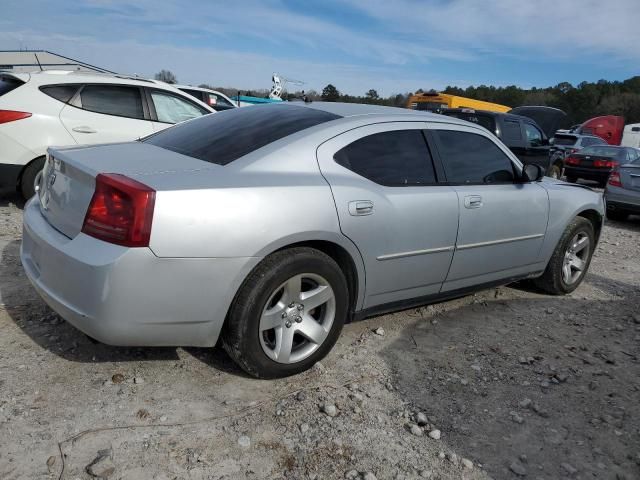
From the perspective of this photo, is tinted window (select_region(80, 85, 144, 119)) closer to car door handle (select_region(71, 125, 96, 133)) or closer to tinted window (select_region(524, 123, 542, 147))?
car door handle (select_region(71, 125, 96, 133))

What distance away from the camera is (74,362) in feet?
9.51

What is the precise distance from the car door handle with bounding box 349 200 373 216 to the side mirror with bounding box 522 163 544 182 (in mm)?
1724

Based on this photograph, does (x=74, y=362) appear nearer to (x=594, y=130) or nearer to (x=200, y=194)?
(x=200, y=194)

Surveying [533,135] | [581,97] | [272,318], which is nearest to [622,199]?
[533,135]

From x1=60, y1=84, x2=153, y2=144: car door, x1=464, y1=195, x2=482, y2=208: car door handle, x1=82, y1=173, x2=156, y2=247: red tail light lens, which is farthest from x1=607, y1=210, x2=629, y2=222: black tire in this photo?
x1=82, y1=173, x2=156, y2=247: red tail light lens

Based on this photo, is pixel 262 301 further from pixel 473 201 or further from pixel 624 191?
pixel 624 191

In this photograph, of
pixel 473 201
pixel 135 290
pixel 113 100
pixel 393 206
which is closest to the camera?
pixel 135 290

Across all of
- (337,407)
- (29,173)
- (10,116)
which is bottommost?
(337,407)

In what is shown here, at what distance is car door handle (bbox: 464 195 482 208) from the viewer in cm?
359

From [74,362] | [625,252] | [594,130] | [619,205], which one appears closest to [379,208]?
[74,362]

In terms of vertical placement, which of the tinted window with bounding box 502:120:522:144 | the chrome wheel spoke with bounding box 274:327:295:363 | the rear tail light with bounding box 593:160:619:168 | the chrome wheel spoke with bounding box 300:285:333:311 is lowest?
the chrome wheel spoke with bounding box 274:327:295:363

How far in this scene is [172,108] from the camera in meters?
7.01

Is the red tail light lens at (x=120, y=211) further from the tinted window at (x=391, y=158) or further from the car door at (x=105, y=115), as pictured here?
the car door at (x=105, y=115)

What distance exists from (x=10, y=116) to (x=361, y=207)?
454 centimetres
